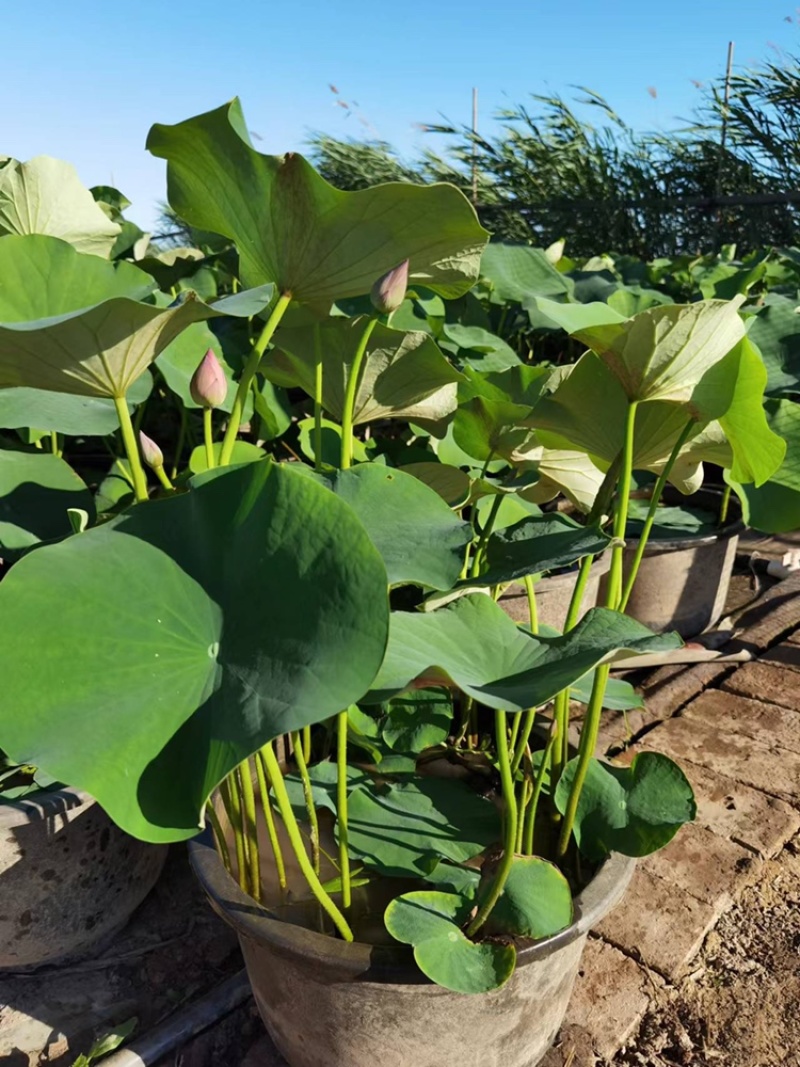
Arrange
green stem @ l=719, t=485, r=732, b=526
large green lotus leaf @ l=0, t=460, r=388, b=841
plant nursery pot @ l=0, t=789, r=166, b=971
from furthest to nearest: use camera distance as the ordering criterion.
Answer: green stem @ l=719, t=485, r=732, b=526, plant nursery pot @ l=0, t=789, r=166, b=971, large green lotus leaf @ l=0, t=460, r=388, b=841

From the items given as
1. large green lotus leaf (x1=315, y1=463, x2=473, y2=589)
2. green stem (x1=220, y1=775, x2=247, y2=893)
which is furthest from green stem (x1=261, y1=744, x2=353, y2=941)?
large green lotus leaf (x1=315, y1=463, x2=473, y2=589)

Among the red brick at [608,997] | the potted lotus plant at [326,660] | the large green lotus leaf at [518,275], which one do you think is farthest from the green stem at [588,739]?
the large green lotus leaf at [518,275]

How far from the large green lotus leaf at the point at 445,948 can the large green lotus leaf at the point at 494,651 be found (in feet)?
0.83

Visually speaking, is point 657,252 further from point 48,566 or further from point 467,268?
point 48,566

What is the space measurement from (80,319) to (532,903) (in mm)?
673

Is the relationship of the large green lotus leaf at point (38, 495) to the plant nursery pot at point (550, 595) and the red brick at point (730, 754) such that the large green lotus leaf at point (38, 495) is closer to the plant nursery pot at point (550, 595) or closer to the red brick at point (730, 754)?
the plant nursery pot at point (550, 595)

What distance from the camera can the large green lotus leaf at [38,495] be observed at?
1.26 metres

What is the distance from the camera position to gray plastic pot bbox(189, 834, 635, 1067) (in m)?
0.82

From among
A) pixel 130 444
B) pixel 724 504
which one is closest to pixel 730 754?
pixel 724 504

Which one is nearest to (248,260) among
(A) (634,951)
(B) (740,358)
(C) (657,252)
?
(B) (740,358)

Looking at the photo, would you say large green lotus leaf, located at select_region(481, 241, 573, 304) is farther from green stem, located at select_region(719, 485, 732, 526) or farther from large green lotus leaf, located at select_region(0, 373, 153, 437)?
large green lotus leaf, located at select_region(0, 373, 153, 437)

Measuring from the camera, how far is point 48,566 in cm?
72

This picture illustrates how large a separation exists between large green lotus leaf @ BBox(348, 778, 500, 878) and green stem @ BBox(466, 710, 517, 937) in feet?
0.36

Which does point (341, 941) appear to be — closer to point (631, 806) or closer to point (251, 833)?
point (251, 833)
